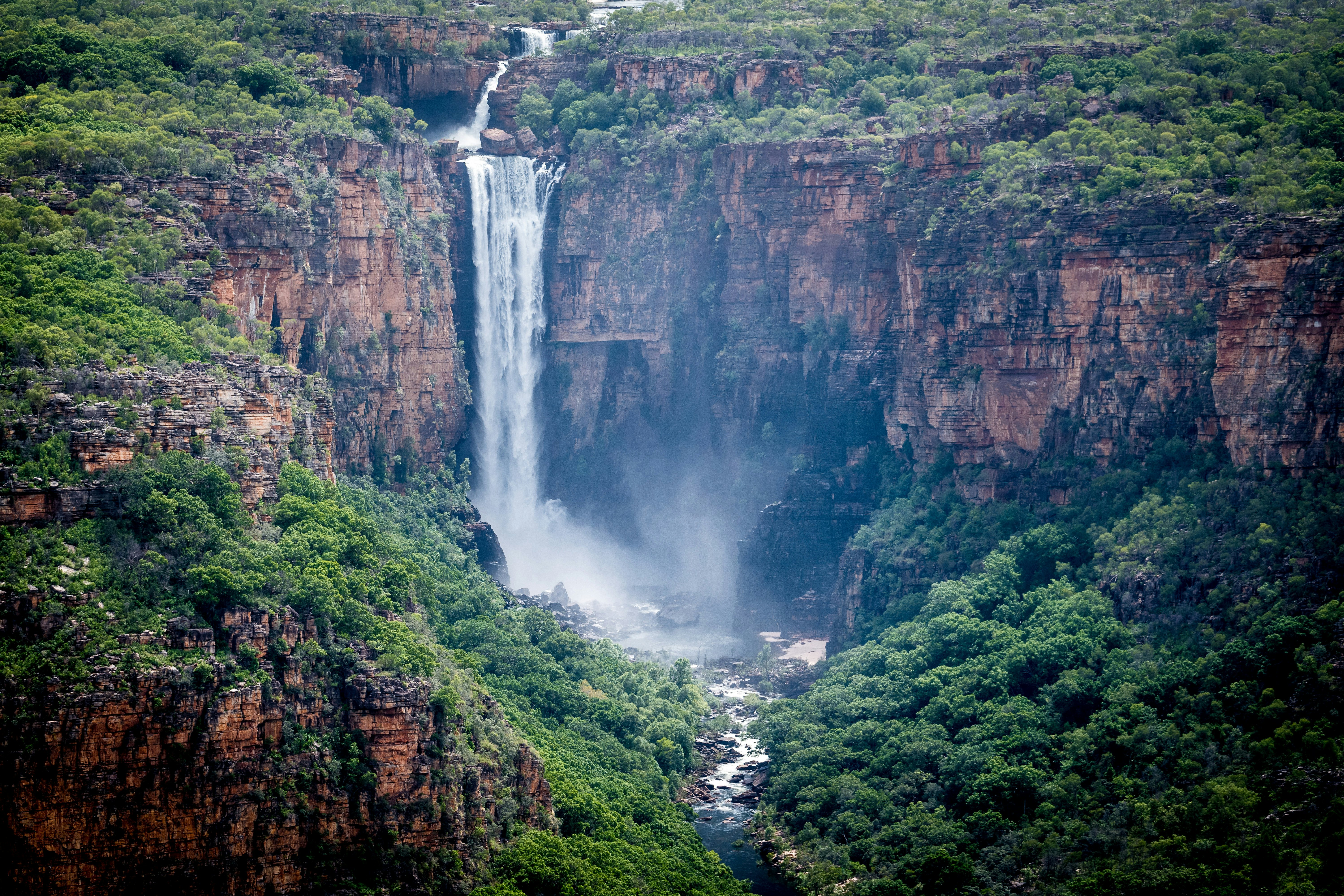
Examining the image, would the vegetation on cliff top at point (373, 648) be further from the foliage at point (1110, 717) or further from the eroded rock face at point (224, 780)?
the foliage at point (1110, 717)

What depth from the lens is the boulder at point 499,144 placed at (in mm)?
117812

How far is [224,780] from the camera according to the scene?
5897cm

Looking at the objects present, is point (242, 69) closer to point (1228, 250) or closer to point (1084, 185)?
point (1084, 185)

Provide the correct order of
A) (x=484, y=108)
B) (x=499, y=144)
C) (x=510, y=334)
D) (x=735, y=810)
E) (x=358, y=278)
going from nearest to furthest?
(x=735, y=810)
(x=358, y=278)
(x=510, y=334)
(x=499, y=144)
(x=484, y=108)

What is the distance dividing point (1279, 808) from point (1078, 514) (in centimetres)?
2625

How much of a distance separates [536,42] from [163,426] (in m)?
66.7

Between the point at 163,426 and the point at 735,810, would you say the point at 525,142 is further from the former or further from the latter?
the point at 163,426

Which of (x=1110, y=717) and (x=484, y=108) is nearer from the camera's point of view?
(x=1110, y=717)

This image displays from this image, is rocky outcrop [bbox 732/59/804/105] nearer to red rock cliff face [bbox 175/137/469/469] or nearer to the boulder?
the boulder

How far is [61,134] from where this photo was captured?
79.8 m

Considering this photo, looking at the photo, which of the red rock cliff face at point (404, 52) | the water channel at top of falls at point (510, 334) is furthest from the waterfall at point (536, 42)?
the water channel at top of falls at point (510, 334)

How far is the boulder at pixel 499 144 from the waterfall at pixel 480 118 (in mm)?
1241

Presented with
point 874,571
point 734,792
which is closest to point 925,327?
point 874,571

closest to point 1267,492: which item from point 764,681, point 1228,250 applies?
point 1228,250
